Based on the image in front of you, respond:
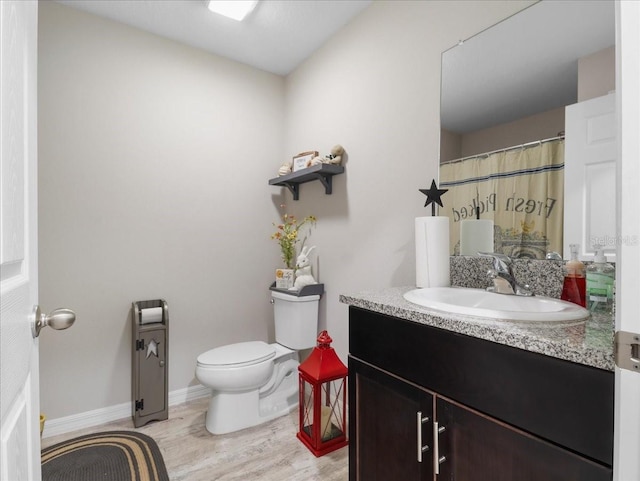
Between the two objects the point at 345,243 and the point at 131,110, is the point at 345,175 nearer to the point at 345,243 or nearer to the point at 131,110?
the point at 345,243

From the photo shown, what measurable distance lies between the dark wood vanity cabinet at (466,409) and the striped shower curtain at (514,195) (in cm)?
62

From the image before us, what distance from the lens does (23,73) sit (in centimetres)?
61

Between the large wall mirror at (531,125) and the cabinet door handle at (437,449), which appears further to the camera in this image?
the large wall mirror at (531,125)

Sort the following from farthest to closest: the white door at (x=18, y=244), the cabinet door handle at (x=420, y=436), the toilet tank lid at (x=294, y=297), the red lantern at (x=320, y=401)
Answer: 1. the toilet tank lid at (x=294, y=297)
2. the red lantern at (x=320, y=401)
3. the cabinet door handle at (x=420, y=436)
4. the white door at (x=18, y=244)

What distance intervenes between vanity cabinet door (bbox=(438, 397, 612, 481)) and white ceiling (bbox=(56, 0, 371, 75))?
2177mm

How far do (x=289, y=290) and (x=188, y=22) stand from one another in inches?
73.0

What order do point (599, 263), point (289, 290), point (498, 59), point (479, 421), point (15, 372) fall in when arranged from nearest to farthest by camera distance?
point (15, 372) < point (479, 421) < point (599, 263) < point (498, 59) < point (289, 290)

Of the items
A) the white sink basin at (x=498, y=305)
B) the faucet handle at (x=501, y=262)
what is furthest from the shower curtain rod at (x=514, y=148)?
the white sink basin at (x=498, y=305)

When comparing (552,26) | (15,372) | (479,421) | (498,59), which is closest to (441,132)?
(498,59)

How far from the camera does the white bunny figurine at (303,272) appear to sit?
2350 mm

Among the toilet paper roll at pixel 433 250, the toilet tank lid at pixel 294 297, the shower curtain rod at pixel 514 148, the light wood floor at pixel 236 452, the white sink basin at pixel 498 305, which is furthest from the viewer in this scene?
the toilet tank lid at pixel 294 297

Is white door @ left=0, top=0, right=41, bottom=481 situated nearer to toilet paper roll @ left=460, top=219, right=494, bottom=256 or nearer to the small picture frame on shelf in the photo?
toilet paper roll @ left=460, top=219, right=494, bottom=256

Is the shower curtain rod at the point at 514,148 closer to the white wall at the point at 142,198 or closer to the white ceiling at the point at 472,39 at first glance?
the white ceiling at the point at 472,39

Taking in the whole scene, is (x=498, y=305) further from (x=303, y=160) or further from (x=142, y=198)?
(x=142, y=198)
